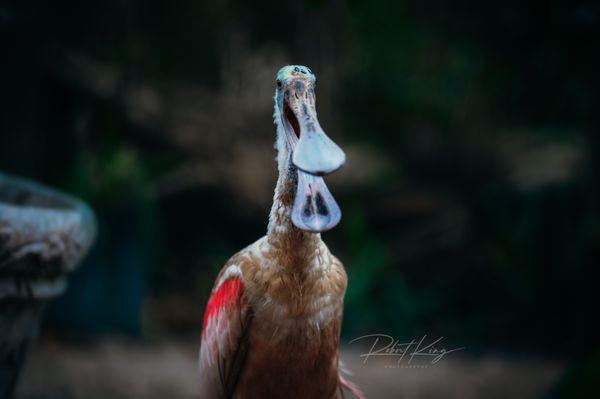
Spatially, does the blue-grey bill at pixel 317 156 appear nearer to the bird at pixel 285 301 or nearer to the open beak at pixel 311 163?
the open beak at pixel 311 163

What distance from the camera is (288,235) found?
2.04 metres

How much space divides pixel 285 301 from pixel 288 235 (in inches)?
8.4

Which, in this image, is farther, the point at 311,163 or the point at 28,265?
the point at 28,265

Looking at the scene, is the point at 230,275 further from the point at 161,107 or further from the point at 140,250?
the point at 161,107

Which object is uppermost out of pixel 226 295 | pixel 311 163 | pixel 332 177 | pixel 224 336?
pixel 332 177

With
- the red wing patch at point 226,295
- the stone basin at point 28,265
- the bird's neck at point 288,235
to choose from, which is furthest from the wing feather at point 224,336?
the stone basin at point 28,265

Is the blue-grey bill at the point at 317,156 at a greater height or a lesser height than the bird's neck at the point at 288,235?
greater

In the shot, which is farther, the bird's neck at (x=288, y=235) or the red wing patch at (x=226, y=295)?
the red wing patch at (x=226, y=295)

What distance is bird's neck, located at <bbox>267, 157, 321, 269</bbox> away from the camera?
6.63ft

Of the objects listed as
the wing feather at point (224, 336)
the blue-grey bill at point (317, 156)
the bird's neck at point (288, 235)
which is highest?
the blue-grey bill at point (317, 156)

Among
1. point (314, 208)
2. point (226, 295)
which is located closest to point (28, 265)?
point (226, 295)

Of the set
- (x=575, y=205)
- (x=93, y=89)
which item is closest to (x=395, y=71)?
(x=575, y=205)

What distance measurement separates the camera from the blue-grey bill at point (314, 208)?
1698 millimetres

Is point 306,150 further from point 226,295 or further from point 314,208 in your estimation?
point 226,295
